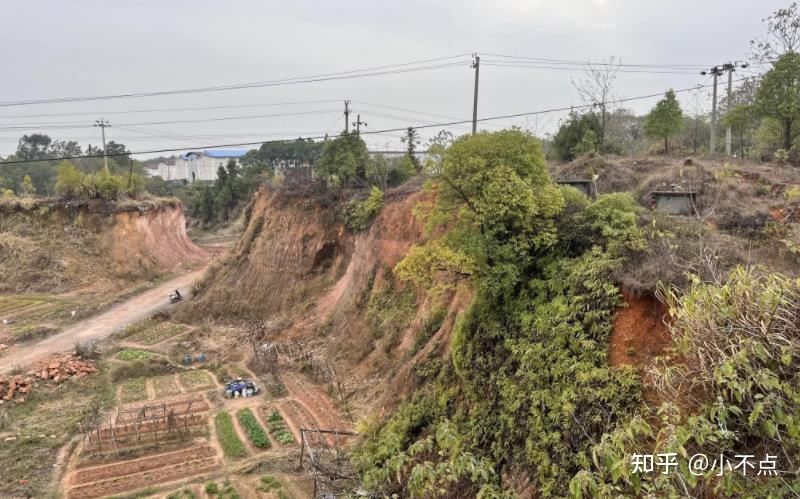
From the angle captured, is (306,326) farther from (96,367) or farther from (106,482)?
(106,482)

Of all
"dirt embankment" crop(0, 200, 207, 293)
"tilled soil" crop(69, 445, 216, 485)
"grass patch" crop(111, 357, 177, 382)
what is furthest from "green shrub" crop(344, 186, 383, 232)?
"dirt embankment" crop(0, 200, 207, 293)

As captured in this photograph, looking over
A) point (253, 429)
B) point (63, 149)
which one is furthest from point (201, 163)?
point (253, 429)

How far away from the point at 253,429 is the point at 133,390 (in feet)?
24.2

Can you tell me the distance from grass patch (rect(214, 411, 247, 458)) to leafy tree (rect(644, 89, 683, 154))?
25.2m

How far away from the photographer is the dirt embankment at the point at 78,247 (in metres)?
38.2

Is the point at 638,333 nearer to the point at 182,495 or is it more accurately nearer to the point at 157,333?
the point at 182,495

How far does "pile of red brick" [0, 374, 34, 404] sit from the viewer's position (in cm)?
2008

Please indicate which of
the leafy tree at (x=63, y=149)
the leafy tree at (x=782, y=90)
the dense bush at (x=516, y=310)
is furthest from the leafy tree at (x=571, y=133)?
the leafy tree at (x=63, y=149)

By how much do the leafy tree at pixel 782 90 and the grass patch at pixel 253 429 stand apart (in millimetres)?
25406

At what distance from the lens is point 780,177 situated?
62.6ft

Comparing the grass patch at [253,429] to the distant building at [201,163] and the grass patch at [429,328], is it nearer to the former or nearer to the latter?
the grass patch at [429,328]

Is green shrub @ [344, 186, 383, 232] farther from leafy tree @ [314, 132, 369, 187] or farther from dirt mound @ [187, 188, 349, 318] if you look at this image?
leafy tree @ [314, 132, 369, 187]

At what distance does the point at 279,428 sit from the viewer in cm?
1753

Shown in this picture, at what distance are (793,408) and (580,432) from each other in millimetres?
3856
